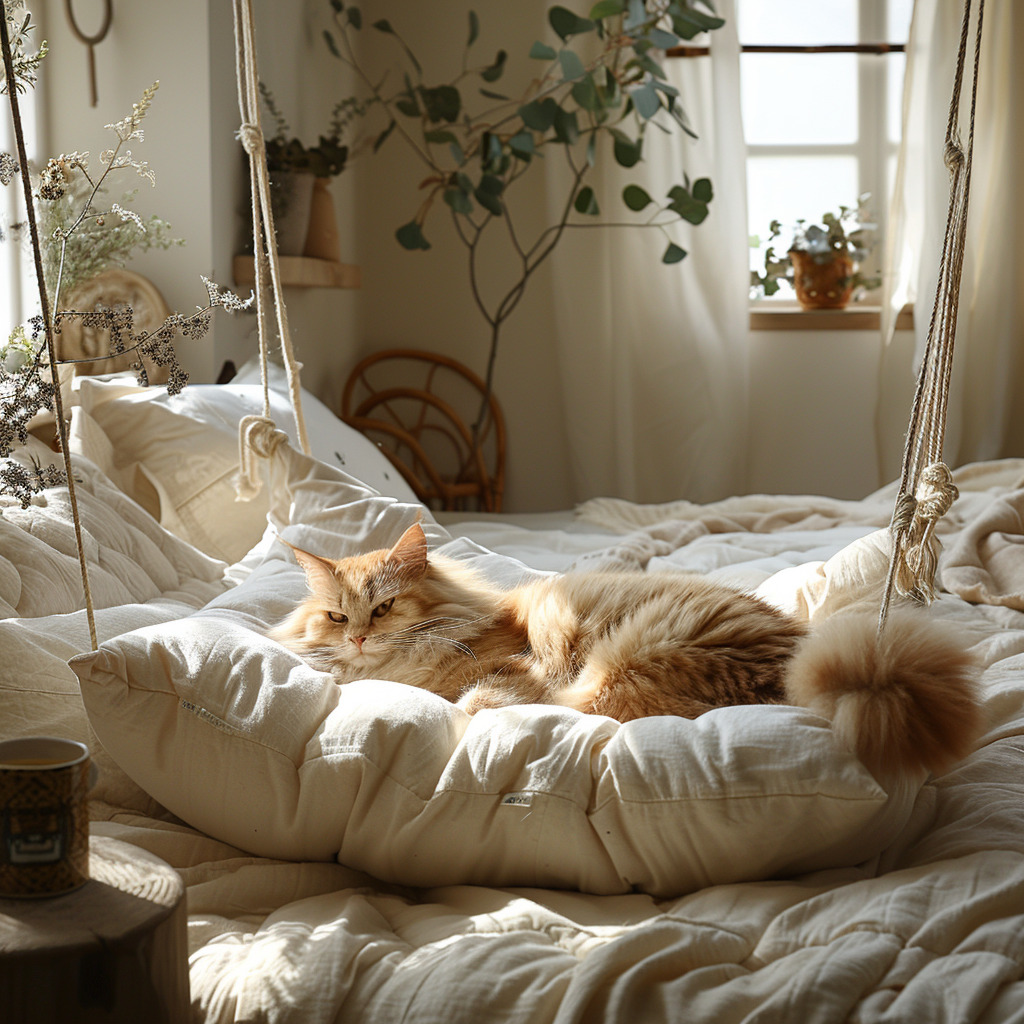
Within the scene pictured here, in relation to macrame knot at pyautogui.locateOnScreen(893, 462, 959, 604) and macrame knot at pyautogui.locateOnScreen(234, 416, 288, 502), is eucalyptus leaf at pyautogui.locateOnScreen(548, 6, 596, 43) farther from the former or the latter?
macrame knot at pyautogui.locateOnScreen(893, 462, 959, 604)

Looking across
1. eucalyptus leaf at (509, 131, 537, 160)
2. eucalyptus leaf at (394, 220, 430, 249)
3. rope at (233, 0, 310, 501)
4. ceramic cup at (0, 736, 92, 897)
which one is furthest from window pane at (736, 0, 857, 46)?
ceramic cup at (0, 736, 92, 897)

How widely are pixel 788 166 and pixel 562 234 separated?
0.91 metres

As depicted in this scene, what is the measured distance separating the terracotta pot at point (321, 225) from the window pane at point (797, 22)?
5.66ft

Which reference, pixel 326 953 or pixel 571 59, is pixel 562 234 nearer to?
pixel 571 59

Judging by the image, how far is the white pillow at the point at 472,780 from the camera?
0.75 meters

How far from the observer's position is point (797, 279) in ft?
11.9

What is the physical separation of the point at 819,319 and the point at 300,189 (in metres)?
1.93

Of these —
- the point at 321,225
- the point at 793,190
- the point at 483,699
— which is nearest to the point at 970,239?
the point at 793,190

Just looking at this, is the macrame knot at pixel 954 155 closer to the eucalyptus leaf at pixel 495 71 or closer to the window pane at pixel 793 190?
the eucalyptus leaf at pixel 495 71

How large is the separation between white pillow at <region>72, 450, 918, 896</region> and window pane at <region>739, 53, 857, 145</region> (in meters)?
3.24

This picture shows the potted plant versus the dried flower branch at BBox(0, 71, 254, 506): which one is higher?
the potted plant

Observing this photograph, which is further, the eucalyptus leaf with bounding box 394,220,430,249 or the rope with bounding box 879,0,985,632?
the eucalyptus leaf with bounding box 394,220,430,249

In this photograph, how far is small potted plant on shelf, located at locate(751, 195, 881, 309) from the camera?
351 centimetres

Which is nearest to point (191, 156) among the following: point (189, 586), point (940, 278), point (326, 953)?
point (189, 586)
